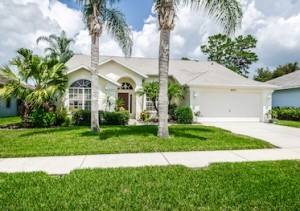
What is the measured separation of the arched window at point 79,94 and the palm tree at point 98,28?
4.98 meters

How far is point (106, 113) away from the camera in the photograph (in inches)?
644

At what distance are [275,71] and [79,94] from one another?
3804 centimetres

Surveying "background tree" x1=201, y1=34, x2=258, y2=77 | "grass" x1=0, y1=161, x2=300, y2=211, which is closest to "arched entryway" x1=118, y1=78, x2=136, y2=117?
"grass" x1=0, y1=161, x2=300, y2=211

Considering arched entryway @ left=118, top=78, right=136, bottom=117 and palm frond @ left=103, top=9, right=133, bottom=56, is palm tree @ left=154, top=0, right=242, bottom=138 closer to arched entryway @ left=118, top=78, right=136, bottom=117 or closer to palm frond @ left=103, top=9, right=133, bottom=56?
palm frond @ left=103, top=9, right=133, bottom=56

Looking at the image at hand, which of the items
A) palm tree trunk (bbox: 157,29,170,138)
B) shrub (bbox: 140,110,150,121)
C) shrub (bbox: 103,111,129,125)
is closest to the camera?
palm tree trunk (bbox: 157,29,170,138)

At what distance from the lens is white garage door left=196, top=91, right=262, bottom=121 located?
65.5 feet

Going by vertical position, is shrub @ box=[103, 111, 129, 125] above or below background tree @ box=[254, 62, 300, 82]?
below

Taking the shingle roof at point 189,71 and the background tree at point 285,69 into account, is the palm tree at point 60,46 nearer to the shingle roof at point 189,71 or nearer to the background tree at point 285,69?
the shingle roof at point 189,71

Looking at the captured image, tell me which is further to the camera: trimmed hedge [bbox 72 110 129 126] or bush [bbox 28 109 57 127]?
trimmed hedge [bbox 72 110 129 126]

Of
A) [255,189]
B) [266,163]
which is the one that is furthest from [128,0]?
[255,189]

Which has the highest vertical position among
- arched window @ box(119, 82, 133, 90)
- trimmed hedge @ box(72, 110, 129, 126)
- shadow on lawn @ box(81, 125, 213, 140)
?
arched window @ box(119, 82, 133, 90)

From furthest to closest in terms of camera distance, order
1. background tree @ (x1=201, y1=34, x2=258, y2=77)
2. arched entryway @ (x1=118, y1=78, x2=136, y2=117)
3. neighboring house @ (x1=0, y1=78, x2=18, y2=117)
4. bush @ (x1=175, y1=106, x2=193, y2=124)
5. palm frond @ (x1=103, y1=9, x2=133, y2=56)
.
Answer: background tree @ (x1=201, y1=34, x2=258, y2=77)
neighboring house @ (x1=0, y1=78, x2=18, y2=117)
arched entryway @ (x1=118, y1=78, x2=136, y2=117)
bush @ (x1=175, y1=106, x2=193, y2=124)
palm frond @ (x1=103, y1=9, x2=133, y2=56)

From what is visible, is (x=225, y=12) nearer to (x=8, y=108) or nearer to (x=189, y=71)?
(x=189, y=71)

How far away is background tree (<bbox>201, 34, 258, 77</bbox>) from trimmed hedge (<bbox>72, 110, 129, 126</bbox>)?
29621 mm
